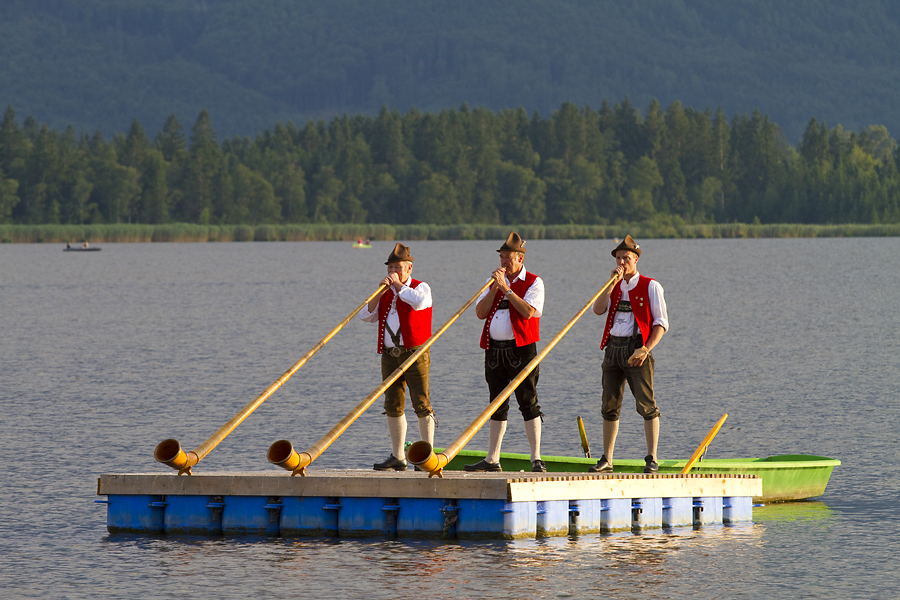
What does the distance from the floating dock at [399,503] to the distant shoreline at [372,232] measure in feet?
346

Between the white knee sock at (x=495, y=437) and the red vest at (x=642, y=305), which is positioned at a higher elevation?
the red vest at (x=642, y=305)

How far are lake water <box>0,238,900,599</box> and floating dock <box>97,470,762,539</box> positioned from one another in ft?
0.68

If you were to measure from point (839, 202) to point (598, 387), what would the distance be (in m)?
146

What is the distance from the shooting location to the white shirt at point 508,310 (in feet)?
41.2

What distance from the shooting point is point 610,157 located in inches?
7785

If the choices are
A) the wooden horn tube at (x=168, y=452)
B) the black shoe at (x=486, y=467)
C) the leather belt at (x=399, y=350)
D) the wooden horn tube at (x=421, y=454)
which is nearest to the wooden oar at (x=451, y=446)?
the wooden horn tube at (x=421, y=454)

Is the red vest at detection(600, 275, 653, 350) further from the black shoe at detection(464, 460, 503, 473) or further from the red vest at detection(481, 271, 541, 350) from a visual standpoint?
the black shoe at detection(464, 460, 503, 473)

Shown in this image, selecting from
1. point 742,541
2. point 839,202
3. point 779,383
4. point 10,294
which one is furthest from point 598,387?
point 839,202

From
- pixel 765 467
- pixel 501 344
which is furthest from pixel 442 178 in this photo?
pixel 501 344

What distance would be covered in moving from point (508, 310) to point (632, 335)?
Result: 117 centimetres

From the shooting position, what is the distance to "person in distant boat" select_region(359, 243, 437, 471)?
12945mm

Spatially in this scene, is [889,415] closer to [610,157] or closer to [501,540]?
[501,540]

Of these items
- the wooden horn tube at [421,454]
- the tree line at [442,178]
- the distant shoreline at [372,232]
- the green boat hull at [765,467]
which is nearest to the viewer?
the wooden horn tube at [421,454]

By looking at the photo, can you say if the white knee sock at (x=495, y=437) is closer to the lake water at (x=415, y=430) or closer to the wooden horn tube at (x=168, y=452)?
the lake water at (x=415, y=430)
